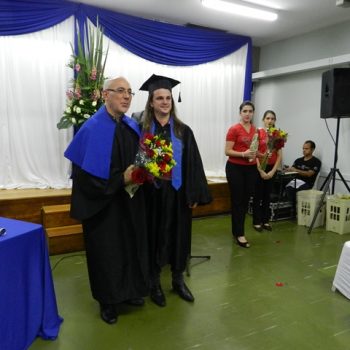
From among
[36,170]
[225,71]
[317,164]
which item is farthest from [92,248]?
[225,71]

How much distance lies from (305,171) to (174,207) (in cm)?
334

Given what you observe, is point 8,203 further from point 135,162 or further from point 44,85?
point 135,162

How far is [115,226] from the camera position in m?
2.14

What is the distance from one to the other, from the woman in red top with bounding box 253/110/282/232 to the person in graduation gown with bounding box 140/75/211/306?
1.88 m

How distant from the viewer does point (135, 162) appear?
2018mm

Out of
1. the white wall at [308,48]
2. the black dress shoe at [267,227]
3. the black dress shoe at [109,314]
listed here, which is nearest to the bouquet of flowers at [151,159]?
the black dress shoe at [109,314]

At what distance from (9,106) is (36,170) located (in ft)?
2.80

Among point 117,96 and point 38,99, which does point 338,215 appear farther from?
point 38,99

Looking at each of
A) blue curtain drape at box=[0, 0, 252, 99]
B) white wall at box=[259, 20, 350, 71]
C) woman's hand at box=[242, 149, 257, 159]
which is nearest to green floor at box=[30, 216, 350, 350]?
woman's hand at box=[242, 149, 257, 159]

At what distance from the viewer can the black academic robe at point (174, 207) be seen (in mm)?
2320

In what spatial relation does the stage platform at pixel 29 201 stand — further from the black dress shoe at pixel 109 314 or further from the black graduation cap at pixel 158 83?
the black graduation cap at pixel 158 83

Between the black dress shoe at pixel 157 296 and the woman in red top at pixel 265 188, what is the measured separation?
2.08 metres

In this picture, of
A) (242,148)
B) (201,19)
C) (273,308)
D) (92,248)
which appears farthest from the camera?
(201,19)

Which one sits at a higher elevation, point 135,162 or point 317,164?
point 135,162
